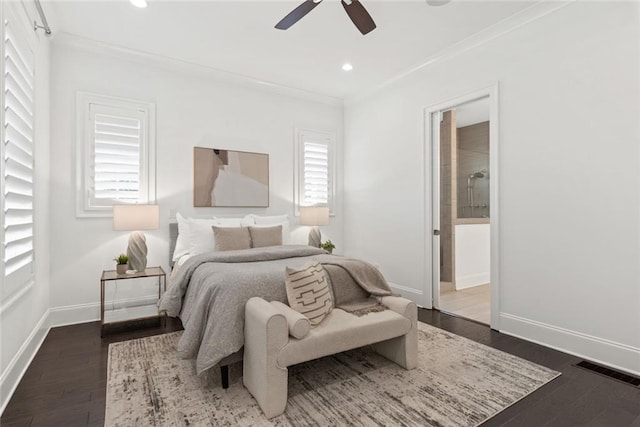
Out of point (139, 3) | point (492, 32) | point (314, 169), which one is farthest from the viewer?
point (314, 169)

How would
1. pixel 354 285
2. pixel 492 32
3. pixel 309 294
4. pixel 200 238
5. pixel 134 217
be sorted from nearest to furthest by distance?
1. pixel 309 294
2. pixel 354 285
3. pixel 492 32
4. pixel 134 217
5. pixel 200 238

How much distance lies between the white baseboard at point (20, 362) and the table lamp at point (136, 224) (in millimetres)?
886

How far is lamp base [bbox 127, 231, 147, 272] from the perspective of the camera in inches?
136

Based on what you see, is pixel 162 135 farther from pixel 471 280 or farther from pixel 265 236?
pixel 471 280

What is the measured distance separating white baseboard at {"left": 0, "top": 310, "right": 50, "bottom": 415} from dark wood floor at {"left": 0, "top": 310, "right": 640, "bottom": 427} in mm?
38

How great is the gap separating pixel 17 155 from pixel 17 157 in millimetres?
15

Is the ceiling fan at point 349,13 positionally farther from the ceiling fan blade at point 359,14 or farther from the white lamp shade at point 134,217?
the white lamp shade at point 134,217

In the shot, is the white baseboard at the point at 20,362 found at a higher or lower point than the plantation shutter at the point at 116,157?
lower

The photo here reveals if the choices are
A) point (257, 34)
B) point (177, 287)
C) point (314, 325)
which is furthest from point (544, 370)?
point (257, 34)

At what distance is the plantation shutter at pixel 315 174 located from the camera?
5.08m

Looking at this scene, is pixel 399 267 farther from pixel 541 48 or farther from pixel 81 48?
pixel 81 48

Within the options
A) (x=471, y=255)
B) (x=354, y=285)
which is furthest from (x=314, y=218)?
(x=471, y=255)

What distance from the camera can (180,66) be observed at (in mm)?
3996

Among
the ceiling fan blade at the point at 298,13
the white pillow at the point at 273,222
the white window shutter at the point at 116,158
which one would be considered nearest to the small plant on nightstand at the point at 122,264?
the white window shutter at the point at 116,158
